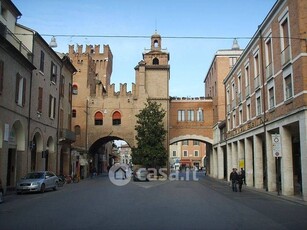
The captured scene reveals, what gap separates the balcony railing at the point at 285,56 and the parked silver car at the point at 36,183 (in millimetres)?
16837

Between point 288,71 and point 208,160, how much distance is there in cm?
4166

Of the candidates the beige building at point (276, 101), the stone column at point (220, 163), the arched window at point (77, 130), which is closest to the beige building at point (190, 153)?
the arched window at point (77, 130)

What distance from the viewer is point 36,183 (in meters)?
23.4

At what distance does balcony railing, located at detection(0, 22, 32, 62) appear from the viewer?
25797mm

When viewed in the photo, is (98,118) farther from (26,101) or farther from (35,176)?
(35,176)

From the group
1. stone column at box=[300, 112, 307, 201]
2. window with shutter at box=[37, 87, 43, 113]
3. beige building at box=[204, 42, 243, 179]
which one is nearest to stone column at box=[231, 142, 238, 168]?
beige building at box=[204, 42, 243, 179]

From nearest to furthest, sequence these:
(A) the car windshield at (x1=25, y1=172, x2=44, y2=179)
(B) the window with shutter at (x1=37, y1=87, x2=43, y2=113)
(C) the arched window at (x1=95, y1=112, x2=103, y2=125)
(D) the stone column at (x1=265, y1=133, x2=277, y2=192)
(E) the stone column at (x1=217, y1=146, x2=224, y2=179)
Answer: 1. (A) the car windshield at (x1=25, y1=172, x2=44, y2=179)
2. (D) the stone column at (x1=265, y1=133, x2=277, y2=192)
3. (B) the window with shutter at (x1=37, y1=87, x2=43, y2=113)
4. (E) the stone column at (x1=217, y1=146, x2=224, y2=179)
5. (C) the arched window at (x1=95, y1=112, x2=103, y2=125)

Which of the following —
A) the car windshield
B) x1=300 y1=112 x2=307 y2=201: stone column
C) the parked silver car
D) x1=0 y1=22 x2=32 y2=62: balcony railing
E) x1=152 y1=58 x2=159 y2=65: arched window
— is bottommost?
the parked silver car

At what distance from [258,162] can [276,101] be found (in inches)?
259

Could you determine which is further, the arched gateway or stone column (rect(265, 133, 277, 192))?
the arched gateway

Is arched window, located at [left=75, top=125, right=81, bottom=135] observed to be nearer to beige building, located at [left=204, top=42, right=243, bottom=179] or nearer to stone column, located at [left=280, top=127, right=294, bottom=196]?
beige building, located at [left=204, top=42, right=243, bottom=179]

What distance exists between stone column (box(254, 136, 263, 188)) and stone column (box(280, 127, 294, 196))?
20.2 ft

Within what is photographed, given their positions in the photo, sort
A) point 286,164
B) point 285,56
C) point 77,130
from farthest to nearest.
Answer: point 77,130 → point 286,164 → point 285,56

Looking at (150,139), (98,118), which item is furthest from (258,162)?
(98,118)
